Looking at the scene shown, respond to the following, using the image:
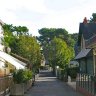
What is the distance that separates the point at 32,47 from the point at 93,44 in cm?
4286

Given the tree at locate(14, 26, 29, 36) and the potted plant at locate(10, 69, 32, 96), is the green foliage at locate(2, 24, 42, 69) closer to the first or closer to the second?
the tree at locate(14, 26, 29, 36)

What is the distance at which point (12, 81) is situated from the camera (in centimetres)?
3119

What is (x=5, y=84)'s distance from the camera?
90.7 feet

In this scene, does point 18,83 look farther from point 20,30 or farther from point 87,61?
point 20,30

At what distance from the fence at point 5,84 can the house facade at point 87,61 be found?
5327 mm

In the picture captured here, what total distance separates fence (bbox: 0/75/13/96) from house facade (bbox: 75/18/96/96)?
17.5 ft

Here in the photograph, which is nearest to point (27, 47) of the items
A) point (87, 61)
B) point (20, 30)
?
point (20, 30)

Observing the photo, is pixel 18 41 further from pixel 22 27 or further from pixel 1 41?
pixel 1 41

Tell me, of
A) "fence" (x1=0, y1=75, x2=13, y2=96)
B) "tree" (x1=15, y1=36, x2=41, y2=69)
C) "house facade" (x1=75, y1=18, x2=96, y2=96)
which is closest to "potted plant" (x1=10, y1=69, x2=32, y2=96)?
"fence" (x1=0, y1=75, x2=13, y2=96)

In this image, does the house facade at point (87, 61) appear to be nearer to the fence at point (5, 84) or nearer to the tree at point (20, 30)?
the fence at point (5, 84)

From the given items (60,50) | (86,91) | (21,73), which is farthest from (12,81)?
(60,50)

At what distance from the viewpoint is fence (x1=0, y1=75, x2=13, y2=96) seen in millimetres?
25406

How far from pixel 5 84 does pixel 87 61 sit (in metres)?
21.7

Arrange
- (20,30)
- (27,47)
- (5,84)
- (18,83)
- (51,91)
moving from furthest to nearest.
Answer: (20,30), (27,47), (51,91), (18,83), (5,84)
